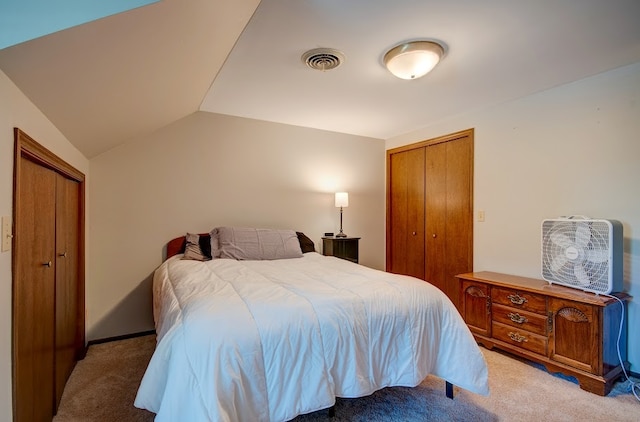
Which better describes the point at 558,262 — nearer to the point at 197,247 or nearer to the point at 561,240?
the point at 561,240

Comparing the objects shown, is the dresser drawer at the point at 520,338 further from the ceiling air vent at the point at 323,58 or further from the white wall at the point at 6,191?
the white wall at the point at 6,191

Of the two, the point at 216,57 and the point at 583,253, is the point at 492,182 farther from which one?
the point at 216,57

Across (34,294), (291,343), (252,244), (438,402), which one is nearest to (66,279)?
(34,294)

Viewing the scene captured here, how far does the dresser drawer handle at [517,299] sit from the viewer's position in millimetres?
2438

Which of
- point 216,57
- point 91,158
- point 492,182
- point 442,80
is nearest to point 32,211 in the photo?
point 216,57

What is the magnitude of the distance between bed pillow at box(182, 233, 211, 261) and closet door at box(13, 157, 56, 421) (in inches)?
44.8

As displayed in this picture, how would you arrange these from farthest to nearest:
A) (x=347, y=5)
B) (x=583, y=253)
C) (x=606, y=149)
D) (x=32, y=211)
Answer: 1. (x=606, y=149)
2. (x=583, y=253)
3. (x=347, y=5)
4. (x=32, y=211)

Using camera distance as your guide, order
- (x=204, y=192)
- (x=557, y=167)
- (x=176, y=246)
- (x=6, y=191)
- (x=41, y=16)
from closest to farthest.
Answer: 1. (x=41, y=16)
2. (x=6, y=191)
3. (x=557, y=167)
4. (x=176, y=246)
5. (x=204, y=192)

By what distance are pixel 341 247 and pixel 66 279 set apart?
2.57 m

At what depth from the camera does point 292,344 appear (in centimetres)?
134

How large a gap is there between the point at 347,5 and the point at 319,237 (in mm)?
2720

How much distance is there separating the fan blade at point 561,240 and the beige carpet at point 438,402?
38.0 inches

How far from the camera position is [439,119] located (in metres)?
3.56

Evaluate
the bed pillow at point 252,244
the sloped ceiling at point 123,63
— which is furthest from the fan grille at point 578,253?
the sloped ceiling at point 123,63
